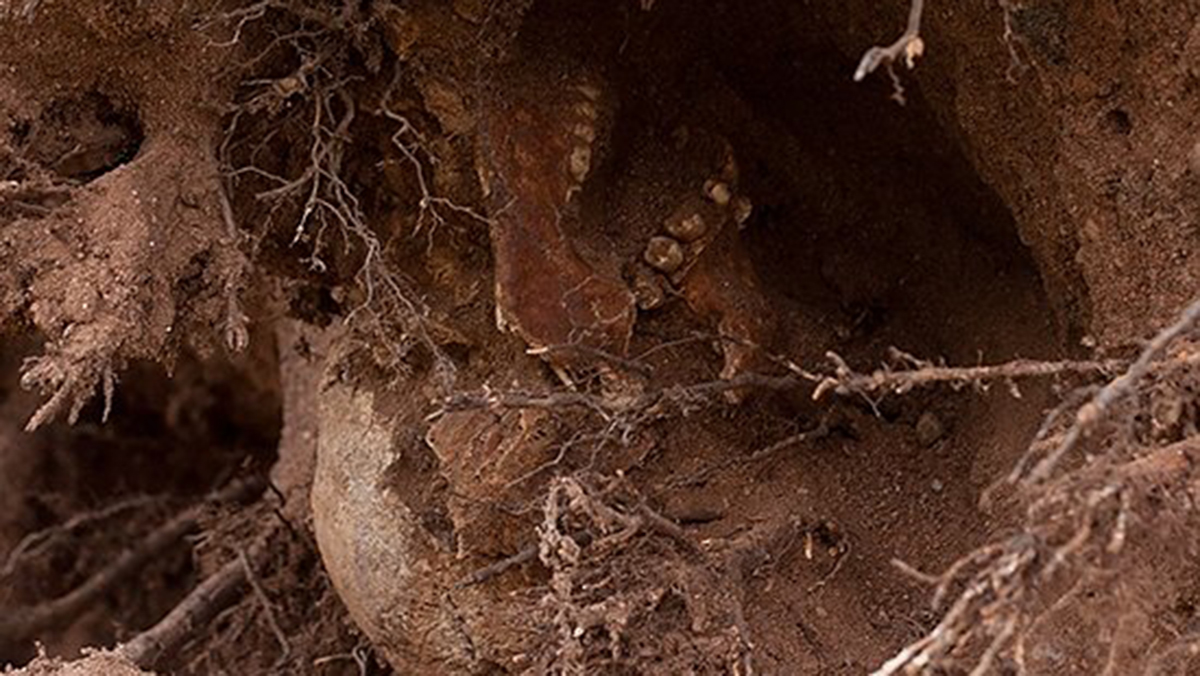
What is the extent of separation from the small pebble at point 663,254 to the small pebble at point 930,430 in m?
0.36

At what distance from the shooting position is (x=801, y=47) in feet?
6.31

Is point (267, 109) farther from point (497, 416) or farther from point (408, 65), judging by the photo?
point (497, 416)

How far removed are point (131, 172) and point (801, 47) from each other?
81 centimetres

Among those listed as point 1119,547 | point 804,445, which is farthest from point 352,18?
point 1119,547

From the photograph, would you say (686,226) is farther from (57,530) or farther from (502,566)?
(57,530)

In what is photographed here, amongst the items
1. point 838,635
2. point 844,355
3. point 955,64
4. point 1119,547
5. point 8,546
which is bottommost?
point 8,546

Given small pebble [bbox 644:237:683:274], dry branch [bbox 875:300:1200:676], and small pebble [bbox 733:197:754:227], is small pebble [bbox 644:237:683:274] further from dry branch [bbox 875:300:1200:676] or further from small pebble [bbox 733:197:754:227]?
dry branch [bbox 875:300:1200:676]

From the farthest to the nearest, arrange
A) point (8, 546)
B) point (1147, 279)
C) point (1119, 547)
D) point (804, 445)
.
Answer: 1. point (8, 546)
2. point (804, 445)
3. point (1147, 279)
4. point (1119, 547)

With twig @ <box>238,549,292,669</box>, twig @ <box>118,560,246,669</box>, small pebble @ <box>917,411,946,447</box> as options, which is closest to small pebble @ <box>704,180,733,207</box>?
small pebble @ <box>917,411,946,447</box>

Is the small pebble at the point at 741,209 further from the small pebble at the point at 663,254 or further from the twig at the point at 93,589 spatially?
the twig at the point at 93,589

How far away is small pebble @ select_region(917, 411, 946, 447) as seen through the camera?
1865 millimetres

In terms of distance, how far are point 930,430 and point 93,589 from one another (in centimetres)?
179

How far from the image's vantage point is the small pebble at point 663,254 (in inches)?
70.2

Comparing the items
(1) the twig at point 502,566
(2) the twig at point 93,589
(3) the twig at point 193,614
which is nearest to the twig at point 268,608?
(3) the twig at point 193,614
